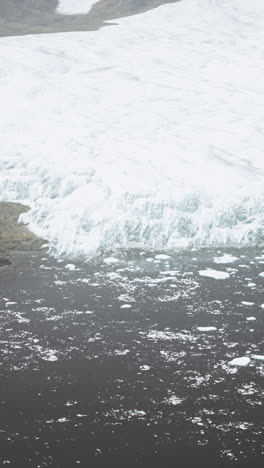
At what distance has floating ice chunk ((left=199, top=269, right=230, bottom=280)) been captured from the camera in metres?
15.4

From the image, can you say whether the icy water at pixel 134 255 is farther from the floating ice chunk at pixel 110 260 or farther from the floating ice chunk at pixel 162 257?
the floating ice chunk at pixel 162 257

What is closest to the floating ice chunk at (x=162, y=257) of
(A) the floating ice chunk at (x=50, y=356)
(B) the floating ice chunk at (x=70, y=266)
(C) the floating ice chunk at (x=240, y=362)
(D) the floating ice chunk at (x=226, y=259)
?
(D) the floating ice chunk at (x=226, y=259)

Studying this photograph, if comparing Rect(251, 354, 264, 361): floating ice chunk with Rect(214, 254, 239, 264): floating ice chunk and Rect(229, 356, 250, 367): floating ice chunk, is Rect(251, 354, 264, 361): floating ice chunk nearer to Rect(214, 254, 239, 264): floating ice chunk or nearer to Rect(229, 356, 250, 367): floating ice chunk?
Rect(229, 356, 250, 367): floating ice chunk

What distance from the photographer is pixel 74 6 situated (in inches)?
2156

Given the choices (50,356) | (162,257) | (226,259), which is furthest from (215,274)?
(50,356)

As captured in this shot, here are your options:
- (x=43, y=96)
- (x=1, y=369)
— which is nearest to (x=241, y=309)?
(x=1, y=369)

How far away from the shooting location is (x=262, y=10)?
45.1m

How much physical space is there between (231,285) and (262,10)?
3596 cm

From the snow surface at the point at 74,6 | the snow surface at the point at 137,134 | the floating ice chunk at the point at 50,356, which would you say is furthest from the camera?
the snow surface at the point at 74,6

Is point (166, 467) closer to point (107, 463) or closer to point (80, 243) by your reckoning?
point (107, 463)

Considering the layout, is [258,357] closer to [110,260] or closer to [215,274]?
[215,274]

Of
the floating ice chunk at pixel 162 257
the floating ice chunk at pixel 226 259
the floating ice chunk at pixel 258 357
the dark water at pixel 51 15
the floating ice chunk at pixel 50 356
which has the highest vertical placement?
the dark water at pixel 51 15

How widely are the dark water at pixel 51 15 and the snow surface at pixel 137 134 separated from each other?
438 centimetres

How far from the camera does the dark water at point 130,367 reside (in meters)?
8.66
